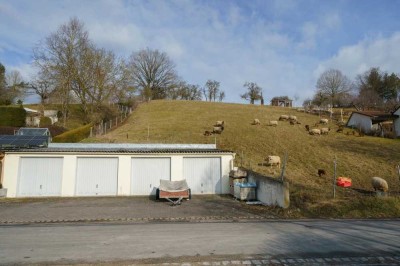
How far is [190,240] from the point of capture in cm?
937

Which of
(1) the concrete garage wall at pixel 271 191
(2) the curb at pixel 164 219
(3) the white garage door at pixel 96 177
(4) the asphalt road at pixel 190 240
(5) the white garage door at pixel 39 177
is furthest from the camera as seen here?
(3) the white garage door at pixel 96 177

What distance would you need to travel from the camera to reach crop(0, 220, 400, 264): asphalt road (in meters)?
7.98

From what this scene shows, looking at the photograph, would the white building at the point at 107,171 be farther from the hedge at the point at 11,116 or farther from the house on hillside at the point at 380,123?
the house on hillside at the point at 380,123

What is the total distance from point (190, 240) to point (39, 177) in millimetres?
14687

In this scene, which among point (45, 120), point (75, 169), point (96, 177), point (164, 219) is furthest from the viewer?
point (45, 120)

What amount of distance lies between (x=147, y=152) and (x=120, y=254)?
42.6 feet

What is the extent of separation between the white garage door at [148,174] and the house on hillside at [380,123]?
96.1 ft

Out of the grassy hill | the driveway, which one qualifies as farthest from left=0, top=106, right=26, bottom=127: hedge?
the driveway

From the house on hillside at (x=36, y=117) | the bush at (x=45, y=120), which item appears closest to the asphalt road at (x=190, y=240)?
the house on hillside at (x=36, y=117)

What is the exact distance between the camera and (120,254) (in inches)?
314

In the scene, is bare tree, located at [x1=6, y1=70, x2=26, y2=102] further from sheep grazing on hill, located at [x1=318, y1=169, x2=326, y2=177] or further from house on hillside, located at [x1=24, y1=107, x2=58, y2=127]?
sheep grazing on hill, located at [x1=318, y1=169, x2=326, y2=177]

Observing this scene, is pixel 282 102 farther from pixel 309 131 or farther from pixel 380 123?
pixel 309 131

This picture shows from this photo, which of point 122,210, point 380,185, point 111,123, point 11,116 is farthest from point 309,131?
point 11,116

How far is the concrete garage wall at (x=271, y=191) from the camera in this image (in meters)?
14.7
